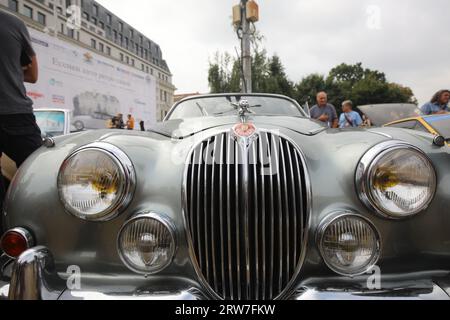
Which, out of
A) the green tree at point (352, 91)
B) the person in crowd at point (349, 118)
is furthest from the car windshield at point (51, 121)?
the green tree at point (352, 91)

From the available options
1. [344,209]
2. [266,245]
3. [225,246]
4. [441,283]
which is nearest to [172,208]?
[225,246]

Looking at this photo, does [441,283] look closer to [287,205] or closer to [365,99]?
[287,205]

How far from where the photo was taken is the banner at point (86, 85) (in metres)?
10.5

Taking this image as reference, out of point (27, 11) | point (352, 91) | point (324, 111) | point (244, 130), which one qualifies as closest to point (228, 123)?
point (244, 130)

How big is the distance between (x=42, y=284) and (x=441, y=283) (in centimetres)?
152

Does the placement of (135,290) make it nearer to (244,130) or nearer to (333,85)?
(244,130)

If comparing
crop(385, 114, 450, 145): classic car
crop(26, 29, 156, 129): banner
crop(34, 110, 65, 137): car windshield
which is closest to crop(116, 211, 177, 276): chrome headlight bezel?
crop(385, 114, 450, 145): classic car

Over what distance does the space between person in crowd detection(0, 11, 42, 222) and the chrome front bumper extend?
1.09 m

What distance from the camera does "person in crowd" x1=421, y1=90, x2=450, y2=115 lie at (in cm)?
668

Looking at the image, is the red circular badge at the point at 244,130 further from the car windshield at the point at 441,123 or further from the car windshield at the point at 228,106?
the car windshield at the point at 441,123

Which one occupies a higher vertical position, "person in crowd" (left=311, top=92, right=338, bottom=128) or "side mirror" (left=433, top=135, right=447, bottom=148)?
"person in crowd" (left=311, top=92, right=338, bottom=128)

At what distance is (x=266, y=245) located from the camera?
1434 millimetres

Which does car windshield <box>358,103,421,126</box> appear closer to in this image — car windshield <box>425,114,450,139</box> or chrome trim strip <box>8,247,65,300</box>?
car windshield <box>425,114,450,139</box>

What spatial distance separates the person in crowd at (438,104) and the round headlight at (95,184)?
6909 mm
